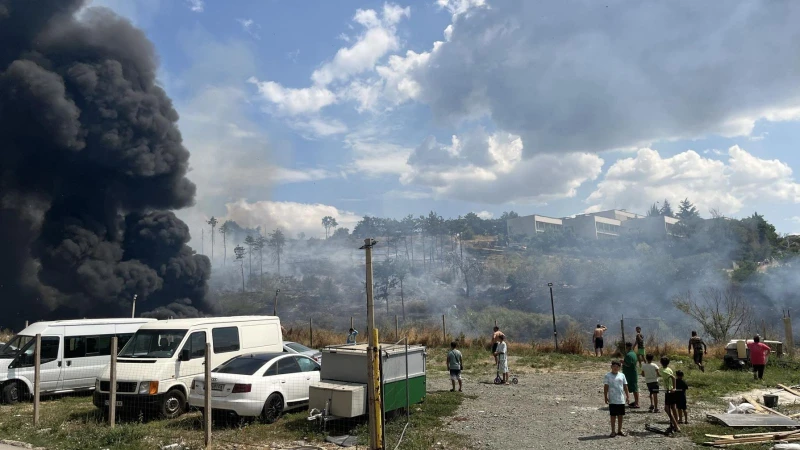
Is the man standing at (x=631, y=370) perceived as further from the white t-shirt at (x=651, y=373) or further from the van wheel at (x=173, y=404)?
the van wheel at (x=173, y=404)

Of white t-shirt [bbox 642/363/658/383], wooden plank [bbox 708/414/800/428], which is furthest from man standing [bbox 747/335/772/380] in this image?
wooden plank [bbox 708/414/800/428]

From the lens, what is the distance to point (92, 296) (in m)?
42.4

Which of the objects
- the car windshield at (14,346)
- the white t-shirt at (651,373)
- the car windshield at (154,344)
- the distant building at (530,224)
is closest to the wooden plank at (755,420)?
the white t-shirt at (651,373)

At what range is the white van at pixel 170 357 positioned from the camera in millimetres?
10758

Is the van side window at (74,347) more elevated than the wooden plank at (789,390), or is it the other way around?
the van side window at (74,347)

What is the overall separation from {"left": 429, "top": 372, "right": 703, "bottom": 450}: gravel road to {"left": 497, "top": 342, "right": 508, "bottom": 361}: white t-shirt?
831 mm

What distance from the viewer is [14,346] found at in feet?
46.8

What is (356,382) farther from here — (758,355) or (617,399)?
(758,355)

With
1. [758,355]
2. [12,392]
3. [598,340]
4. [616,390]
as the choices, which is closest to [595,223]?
[598,340]

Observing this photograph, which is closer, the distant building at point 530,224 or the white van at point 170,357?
the white van at point 170,357

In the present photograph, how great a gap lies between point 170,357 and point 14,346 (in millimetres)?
6019

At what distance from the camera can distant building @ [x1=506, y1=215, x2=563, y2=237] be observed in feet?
372

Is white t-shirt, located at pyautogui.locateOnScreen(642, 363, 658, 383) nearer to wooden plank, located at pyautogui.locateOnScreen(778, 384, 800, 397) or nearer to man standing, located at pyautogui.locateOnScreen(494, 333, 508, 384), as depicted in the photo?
wooden plank, located at pyautogui.locateOnScreen(778, 384, 800, 397)

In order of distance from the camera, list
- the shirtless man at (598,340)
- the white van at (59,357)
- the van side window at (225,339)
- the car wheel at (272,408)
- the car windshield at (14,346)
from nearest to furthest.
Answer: the car wheel at (272,408) → the van side window at (225,339) → the white van at (59,357) → the car windshield at (14,346) → the shirtless man at (598,340)
